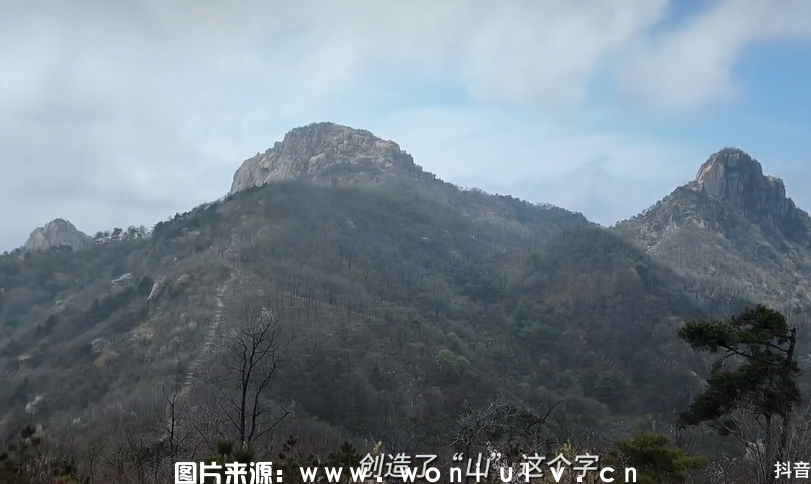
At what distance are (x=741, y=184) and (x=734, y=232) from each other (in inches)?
702

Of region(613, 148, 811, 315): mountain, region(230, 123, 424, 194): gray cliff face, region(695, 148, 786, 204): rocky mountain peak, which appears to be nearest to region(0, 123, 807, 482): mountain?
region(613, 148, 811, 315): mountain

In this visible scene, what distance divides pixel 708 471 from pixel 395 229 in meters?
90.5

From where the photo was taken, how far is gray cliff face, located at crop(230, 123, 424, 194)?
525 ft

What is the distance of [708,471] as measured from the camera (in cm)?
1819

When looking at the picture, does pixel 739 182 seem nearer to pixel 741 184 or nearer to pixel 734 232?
pixel 741 184

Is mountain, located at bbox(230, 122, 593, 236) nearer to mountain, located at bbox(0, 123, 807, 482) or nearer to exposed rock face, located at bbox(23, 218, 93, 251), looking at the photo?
mountain, located at bbox(0, 123, 807, 482)

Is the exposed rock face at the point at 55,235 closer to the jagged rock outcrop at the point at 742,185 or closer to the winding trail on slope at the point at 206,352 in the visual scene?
the winding trail on slope at the point at 206,352

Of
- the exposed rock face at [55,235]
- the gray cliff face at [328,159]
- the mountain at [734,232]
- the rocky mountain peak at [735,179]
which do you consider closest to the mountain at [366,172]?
the gray cliff face at [328,159]

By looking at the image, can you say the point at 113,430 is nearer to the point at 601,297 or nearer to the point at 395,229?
the point at 601,297

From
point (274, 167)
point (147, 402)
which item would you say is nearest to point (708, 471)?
point (147, 402)

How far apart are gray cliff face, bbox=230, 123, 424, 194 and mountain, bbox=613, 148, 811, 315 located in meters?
60.1

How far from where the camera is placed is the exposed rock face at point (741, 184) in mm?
146500

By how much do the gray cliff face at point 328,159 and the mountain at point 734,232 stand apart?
60.1m

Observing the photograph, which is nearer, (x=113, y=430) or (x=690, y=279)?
(x=113, y=430)
